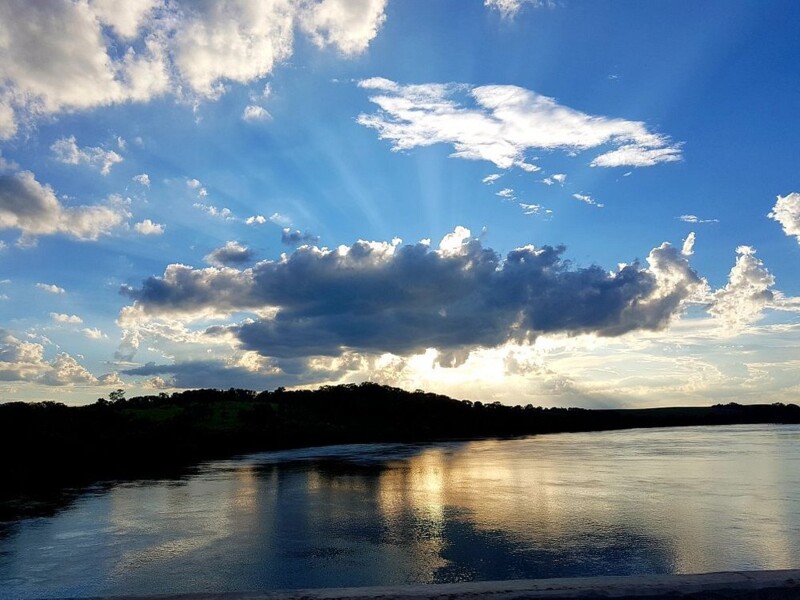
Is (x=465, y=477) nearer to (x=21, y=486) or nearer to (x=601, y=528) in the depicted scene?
(x=601, y=528)

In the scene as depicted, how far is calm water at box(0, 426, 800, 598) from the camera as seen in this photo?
16.0m

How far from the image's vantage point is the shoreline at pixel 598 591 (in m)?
6.84

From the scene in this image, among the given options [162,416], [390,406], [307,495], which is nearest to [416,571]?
[307,495]

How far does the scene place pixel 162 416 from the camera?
107688 mm

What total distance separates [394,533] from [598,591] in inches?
616

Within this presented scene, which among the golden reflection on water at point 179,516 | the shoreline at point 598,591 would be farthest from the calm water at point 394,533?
the shoreline at point 598,591

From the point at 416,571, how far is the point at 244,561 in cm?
524

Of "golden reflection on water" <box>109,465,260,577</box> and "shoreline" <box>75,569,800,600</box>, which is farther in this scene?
"golden reflection on water" <box>109,465,260,577</box>

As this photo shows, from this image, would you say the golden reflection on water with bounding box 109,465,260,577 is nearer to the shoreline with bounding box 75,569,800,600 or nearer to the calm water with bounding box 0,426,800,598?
the calm water with bounding box 0,426,800,598

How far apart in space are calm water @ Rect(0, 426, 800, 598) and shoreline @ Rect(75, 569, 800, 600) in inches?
326

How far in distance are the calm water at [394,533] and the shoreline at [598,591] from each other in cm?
828

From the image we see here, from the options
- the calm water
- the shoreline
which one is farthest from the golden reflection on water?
the shoreline

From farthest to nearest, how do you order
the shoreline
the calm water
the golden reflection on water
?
the golden reflection on water
the calm water
the shoreline

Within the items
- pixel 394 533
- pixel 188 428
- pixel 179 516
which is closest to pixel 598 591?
pixel 394 533
